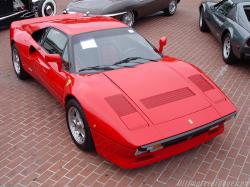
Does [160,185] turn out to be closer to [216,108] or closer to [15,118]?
[216,108]

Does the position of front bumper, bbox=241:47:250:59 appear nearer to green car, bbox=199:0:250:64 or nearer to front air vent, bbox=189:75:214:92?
green car, bbox=199:0:250:64

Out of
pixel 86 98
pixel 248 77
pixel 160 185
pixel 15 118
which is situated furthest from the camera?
pixel 248 77

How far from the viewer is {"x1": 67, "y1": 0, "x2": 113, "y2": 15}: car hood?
9.06m

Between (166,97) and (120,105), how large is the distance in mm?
588

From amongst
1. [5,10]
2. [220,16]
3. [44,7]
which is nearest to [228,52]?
[220,16]

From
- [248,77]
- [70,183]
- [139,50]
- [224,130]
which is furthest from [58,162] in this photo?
[248,77]

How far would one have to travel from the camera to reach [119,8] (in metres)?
9.37

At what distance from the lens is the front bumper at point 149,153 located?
3.72m

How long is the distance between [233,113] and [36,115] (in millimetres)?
3018

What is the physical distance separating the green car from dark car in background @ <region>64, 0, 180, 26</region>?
1.96 metres

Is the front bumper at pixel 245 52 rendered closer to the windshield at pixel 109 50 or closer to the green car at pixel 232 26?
the green car at pixel 232 26

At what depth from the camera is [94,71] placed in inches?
182

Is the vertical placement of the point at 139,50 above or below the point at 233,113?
above

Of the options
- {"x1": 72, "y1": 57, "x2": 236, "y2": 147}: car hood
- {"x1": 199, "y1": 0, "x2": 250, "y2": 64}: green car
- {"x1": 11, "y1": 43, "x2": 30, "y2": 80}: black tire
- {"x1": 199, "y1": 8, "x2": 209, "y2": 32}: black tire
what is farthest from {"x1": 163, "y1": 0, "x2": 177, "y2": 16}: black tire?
{"x1": 72, "y1": 57, "x2": 236, "y2": 147}: car hood
